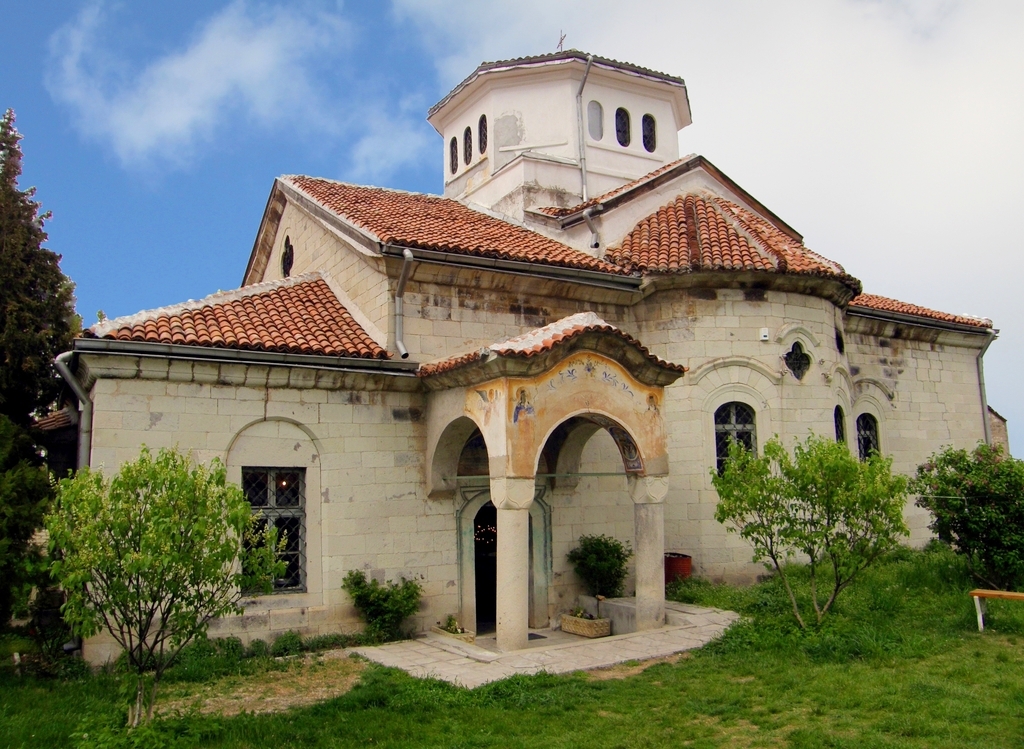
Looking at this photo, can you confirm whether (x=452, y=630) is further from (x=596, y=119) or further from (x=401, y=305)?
(x=596, y=119)

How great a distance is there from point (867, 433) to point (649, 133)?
23.2 feet

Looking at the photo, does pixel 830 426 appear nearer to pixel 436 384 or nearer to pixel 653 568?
pixel 653 568

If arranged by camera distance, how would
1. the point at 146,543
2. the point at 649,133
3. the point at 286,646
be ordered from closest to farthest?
1. the point at 146,543
2. the point at 286,646
3. the point at 649,133

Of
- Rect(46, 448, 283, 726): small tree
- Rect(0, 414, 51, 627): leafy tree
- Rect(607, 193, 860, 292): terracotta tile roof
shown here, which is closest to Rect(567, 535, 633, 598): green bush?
Rect(607, 193, 860, 292): terracotta tile roof

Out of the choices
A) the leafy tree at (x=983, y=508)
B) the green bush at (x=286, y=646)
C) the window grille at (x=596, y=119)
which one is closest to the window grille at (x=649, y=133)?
the window grille at (x=596, y=119)

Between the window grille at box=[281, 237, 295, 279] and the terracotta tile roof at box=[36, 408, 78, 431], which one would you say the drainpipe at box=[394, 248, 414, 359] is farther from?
the terracotta tile roof at box=[36, 408, 78, 431]

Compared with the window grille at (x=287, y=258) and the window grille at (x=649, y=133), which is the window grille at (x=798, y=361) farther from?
the window grille at (x=287, y=258)

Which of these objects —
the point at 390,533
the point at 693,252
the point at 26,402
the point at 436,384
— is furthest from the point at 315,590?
the point at 693,252

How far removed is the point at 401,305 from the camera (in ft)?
35.4

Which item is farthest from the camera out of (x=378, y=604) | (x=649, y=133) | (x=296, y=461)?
(x=649, y=133)

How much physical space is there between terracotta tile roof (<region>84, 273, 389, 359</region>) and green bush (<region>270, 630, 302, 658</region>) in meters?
3.19

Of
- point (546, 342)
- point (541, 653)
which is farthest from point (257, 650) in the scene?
point (546, 342)

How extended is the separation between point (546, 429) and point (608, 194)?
5973mm

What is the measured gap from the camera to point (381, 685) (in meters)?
7.54
